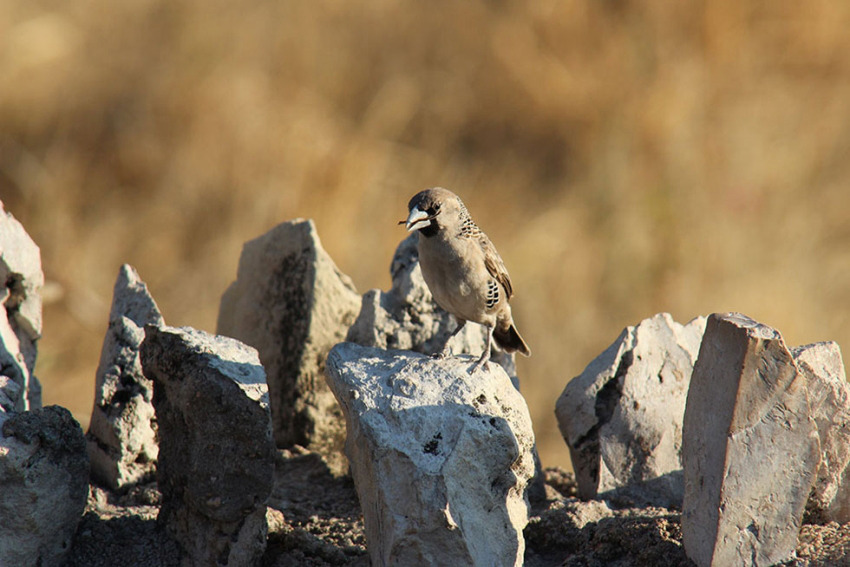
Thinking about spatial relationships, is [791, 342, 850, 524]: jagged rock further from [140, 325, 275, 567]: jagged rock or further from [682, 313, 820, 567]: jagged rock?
[140, 325, 275, 567]: jagged rock

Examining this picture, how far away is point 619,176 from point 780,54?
1764mm

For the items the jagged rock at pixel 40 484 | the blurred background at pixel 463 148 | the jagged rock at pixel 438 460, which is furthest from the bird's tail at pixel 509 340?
the blurred background at pixel 463 148

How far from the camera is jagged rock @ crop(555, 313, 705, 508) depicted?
3424mm

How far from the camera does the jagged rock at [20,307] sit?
328 centimetres

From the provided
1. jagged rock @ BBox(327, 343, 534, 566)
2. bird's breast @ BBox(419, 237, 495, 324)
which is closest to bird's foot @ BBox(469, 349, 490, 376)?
jagged rock @ BBox(327, 343, 534, 566)

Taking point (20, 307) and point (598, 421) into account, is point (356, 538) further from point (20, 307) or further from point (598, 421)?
point (20, 307)

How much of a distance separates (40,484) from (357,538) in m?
1.03

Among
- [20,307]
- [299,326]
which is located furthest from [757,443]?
[20,307]

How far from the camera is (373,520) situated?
107 inches

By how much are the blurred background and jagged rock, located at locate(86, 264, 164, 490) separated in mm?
3185

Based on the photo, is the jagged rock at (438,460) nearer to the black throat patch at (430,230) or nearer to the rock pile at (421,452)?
the rock pile at (421,452)

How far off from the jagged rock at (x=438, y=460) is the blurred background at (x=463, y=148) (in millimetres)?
4198

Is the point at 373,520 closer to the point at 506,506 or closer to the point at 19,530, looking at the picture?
the point at 506,506

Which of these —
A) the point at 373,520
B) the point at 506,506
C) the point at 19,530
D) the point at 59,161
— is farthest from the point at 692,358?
the point at 59,161
